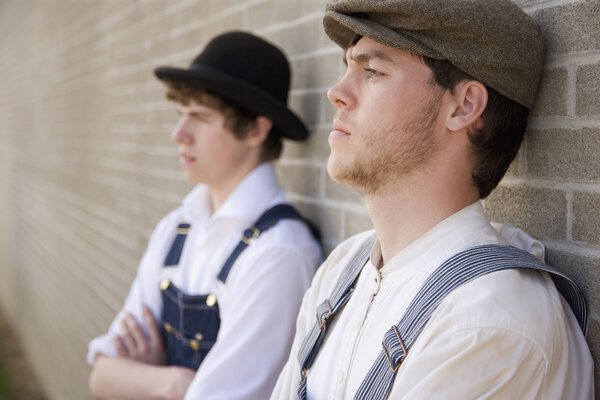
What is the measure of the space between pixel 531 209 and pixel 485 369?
58 cm

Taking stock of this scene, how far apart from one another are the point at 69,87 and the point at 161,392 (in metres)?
5.08

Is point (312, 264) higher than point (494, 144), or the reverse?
point (494, 144)

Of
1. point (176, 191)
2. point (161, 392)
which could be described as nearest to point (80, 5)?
point (176, 191)

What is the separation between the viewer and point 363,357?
168 cm

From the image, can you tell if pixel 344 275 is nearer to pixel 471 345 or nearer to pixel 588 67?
pixel 471 345

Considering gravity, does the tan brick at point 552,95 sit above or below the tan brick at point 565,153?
above

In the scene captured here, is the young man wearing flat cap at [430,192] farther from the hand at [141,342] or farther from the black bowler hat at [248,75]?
the hand at [141,342]

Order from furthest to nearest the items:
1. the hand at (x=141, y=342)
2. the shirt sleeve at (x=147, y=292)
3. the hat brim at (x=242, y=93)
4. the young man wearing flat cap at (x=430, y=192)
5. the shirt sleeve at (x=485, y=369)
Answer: the shirt sleeve at (x=147, y=292), the hand at (x=141, y=342), the hat brim at (x=242, y=93), the young man wearing flat cap at (x=430, y=192), the shirt sleeve at (x=485, y=369)

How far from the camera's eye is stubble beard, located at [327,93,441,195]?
5.59 feet

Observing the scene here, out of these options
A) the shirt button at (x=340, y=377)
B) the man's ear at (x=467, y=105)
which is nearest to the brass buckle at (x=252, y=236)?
the shirt button at (x=340, y=377)

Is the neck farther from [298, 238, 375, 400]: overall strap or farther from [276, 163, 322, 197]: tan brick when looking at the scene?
[276, 163, 322, 197]: tan brick

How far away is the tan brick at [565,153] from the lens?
1.60 metres

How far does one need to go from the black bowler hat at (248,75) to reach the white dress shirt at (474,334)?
3.71ft

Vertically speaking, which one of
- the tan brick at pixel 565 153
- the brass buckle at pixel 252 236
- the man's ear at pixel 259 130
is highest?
the tan brick at pixel 565 153
